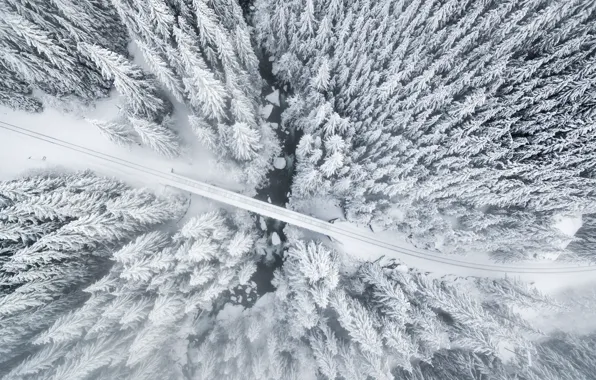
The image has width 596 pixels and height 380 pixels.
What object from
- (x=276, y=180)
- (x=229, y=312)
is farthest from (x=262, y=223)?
(x=229, y=312)

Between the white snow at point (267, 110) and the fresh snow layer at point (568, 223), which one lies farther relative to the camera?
the white snow at point (267, 110)

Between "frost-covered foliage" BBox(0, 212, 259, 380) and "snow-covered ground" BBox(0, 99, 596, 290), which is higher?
"snow-covered ground" BBox(0, 99, 596, 290)

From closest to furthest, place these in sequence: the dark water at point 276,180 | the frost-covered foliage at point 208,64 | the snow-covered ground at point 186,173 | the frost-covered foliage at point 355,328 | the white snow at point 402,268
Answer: the frost-covered foliage at point 208,64 → the frost-covered foliage at point 355,328 → the white snow at point 402,268 → the snow-covered ground at point 186,173 → the dark water at point 276,180

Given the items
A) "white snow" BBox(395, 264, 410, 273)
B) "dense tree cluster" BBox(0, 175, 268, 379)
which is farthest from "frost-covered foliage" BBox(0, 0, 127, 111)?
"white snow" BBox(395, 264, 410, 273)

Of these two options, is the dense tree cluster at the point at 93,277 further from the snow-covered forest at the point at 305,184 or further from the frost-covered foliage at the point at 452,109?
the frost-covered foliage at the point at 452,109

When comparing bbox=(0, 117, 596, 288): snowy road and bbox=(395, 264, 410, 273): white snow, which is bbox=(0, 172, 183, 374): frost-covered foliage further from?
bbox=(395, 264, 410, 273): white snow

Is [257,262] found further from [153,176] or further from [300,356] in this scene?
[153,176]

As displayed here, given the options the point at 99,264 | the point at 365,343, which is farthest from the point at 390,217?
the point at 99,264

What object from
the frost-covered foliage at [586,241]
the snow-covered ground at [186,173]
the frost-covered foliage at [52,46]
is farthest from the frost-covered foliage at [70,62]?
the frost-covered foliage at [586,241]
